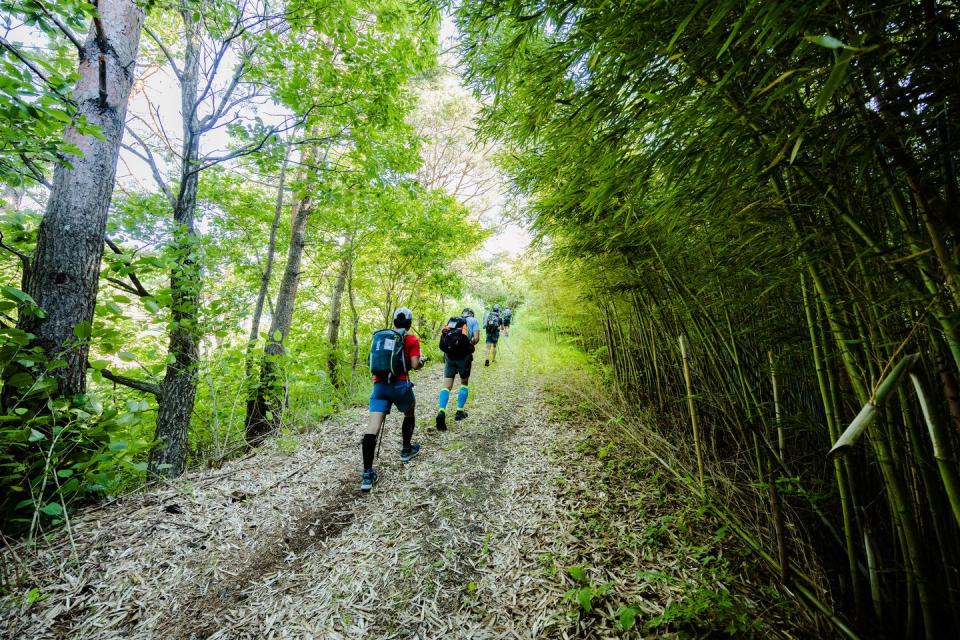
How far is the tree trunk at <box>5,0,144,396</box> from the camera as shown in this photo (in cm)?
215

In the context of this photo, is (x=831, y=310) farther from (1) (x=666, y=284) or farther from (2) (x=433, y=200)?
(2) (x=433, y=200)

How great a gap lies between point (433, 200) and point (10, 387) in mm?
5736

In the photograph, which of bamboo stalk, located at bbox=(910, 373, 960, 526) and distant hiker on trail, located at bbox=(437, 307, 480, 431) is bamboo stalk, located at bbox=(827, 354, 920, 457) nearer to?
bamboo stalk, located at bbox=(910, 373, 960, 526)

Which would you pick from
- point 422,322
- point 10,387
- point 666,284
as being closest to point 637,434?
point 666,284

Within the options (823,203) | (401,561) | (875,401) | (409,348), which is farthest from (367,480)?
(823,203)

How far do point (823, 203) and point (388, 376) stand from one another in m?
3.23

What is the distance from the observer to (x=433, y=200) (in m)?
6.41

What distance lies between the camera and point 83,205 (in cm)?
229

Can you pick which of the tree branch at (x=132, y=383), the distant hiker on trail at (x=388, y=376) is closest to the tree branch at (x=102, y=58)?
the tree branch at (x=132, y=383)

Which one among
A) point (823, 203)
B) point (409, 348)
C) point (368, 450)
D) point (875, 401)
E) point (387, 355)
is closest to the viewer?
point (875, 401)

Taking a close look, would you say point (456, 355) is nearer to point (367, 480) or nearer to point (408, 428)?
point (408, 428)

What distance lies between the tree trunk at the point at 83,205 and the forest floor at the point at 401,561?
1239 mm

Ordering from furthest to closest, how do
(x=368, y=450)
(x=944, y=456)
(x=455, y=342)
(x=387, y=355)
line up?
(x=455, y=342)
(x=387, y=355)
(x=368, y=450)
(x=944, y=456)

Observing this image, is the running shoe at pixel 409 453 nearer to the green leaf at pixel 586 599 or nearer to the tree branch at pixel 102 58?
the green leaf at pixel 586 599
